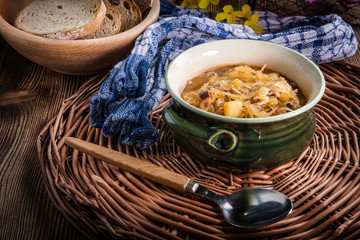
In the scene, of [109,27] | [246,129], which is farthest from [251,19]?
[246,129]

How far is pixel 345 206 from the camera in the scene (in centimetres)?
95

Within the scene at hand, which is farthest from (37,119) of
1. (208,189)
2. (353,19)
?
(353,19)

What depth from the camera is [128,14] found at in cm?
178

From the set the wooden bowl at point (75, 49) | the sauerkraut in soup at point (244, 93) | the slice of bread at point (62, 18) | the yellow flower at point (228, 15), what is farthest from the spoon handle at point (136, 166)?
the yellow flower at point (228, 15)

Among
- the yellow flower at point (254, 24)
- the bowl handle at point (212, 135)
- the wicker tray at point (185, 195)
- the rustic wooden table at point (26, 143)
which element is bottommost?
the rustic wooden table at point (26, 143)

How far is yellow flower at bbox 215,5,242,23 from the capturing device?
1738 millimetres

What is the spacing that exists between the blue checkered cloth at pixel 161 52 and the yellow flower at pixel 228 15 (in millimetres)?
110

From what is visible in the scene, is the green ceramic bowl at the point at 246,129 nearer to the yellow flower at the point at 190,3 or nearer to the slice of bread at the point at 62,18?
the slice of bread at the point at 62,18

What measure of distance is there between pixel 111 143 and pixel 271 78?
54 cm

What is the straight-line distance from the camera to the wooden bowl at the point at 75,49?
1.46 metres

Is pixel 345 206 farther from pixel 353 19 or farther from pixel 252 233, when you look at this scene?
pixel 353 19

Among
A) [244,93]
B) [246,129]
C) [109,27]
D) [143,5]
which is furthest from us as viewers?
[143,5]

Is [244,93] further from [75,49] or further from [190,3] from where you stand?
[190,3]

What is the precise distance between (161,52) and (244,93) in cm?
54
